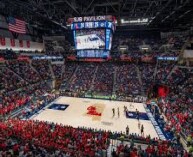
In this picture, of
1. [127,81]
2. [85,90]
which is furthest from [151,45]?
[85,90]

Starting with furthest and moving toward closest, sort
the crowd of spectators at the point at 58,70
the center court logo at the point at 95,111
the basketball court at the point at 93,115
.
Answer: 1. the crowd of spectators at the point at 58,70
2. the center court logo at the point at 95,111
3. the basketball court at the point at 93,115

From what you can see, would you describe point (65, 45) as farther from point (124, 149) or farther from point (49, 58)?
point (124, 149)

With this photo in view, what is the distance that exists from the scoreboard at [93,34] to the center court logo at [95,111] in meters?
8.65

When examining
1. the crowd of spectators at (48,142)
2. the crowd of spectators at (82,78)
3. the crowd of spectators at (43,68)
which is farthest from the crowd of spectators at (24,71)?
the crowd of spectators at (48,142)

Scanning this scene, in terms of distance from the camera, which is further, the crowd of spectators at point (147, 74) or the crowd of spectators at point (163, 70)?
the crowd of spectators at point (147, 74)

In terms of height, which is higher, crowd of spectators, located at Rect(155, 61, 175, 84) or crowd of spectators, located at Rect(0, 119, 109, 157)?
crowd of spectators, located at Rect(155, 61, 175, 84)

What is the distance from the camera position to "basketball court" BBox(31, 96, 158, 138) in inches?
745

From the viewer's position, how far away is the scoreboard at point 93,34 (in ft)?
79.4

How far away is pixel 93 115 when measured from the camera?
22.3 metres

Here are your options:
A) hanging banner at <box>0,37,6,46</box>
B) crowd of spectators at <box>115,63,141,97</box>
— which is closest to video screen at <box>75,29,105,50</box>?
crowd of spectators at <box>115,63,141,97</box>

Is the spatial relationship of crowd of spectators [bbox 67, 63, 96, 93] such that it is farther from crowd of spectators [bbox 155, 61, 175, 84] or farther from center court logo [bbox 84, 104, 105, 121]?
crowd of spectators [bbox 155, 61, 175, 84]

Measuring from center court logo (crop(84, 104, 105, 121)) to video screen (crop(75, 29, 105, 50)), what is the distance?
9.49 meters

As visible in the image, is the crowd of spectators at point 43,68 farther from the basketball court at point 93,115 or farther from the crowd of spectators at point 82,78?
the basketball court at point 93,115

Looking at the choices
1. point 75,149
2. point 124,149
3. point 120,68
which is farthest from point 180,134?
point 120,68
